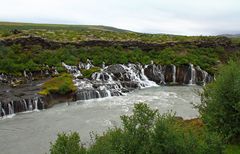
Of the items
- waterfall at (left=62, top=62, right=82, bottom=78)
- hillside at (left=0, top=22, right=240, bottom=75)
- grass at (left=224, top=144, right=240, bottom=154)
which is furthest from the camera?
hillside at (left=0, top=22, right=240, bottom=75)

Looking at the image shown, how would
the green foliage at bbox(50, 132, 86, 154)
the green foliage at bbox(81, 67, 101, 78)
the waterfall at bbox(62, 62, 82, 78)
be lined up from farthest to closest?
the waterfall at bbox(62, 62, 82, 78) < the green foliage at bbox(81, 67, 101, 78) < the green foliage at bbox(50, 132, 86, 154)

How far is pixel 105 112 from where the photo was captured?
4081 centimetres

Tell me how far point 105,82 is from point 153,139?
3584 centimetres

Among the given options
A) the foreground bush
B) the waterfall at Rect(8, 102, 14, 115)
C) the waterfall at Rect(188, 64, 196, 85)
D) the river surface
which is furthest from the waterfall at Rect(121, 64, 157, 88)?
the foreground bush

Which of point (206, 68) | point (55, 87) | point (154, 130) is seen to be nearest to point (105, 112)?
point (55, 87)

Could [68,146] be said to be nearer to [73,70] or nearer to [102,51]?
[73,70]

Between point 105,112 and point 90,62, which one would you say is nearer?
point 105,112

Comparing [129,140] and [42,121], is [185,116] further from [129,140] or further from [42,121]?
[129,140]

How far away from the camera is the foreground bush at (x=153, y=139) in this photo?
18031mm

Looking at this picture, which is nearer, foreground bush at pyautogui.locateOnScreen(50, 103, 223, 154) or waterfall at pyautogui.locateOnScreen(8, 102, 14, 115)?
foreground bush at pyautogui.locateOnScreen(50, 103, 223, 154)

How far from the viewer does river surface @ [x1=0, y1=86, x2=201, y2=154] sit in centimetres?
3150

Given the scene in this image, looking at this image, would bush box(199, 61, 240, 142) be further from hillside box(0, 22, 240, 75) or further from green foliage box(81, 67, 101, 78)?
hillside box(0, 22, 240, 75)

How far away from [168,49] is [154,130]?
173 feet

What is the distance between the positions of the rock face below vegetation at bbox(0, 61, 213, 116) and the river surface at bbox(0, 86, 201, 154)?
4.43 ft
